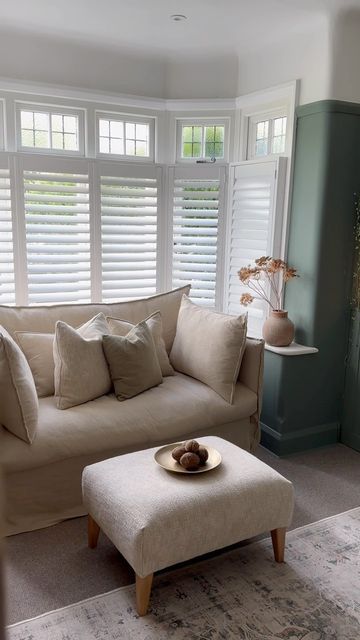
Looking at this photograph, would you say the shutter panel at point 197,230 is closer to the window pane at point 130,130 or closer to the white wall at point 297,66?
the window pane at point 130,130

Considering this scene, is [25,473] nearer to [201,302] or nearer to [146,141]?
[201,302]

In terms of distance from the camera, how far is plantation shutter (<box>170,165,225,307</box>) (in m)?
4.02

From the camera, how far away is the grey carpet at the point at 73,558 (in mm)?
2145

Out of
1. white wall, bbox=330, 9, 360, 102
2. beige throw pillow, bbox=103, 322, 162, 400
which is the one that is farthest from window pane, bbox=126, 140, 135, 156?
beige throw pillow, bbox=103, 322, 162, 400

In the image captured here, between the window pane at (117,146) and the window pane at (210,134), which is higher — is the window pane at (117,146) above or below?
below

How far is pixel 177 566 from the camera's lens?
2332 mm

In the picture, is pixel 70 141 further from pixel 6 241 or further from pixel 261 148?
pixel 261 148

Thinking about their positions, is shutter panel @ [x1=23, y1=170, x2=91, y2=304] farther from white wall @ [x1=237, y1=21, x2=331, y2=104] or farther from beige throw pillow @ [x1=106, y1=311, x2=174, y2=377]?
white wall @ [x1=237, y1=21, x2=331, y2=104]

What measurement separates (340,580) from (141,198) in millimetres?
2874

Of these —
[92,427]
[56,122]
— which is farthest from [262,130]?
[92,427]

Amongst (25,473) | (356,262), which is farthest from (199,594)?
(356,262)

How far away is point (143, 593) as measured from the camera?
80.0 inches

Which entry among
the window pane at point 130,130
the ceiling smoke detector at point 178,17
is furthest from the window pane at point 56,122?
the ceiling smoke detector at point 178,17

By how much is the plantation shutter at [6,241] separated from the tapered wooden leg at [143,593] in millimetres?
2277
